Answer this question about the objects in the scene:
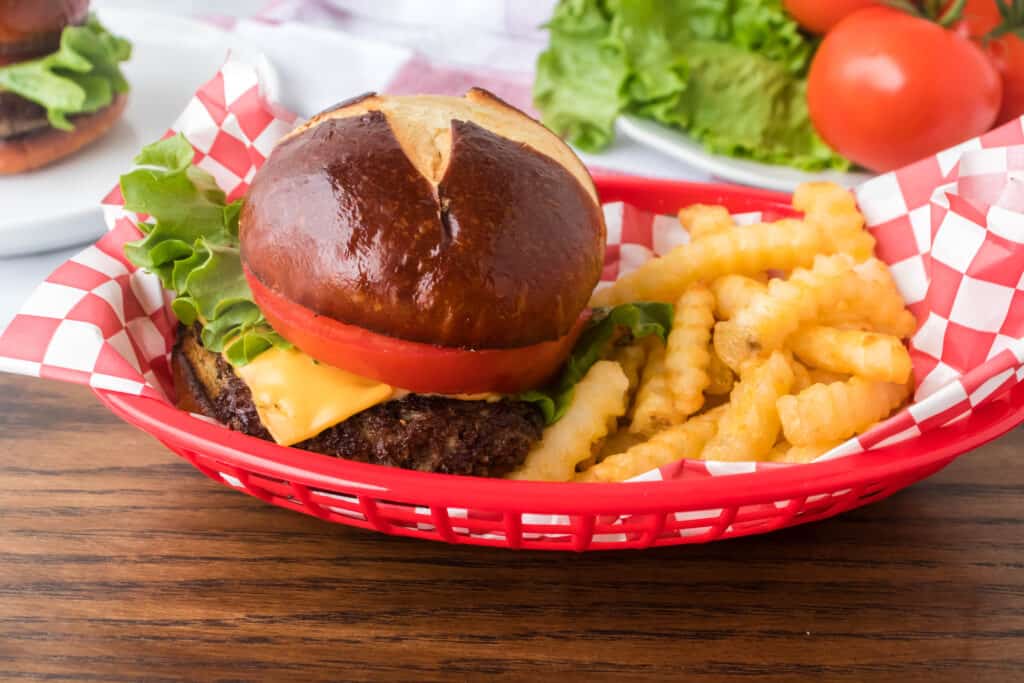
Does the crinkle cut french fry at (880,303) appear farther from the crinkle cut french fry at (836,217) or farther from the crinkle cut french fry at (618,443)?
the crinkle cut french fry at (618,443)

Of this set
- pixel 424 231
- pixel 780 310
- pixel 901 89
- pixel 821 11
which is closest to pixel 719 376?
pixel 780 310

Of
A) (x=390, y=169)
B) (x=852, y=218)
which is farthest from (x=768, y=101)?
(x=390, y=169)

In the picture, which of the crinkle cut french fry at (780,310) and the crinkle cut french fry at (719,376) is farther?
the crinkle cut french fry at (719,376)

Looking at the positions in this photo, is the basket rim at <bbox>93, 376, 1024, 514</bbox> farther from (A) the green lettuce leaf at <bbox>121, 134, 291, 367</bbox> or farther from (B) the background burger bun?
(B) the background burger bun

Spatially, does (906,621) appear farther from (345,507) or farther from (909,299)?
(345,507)

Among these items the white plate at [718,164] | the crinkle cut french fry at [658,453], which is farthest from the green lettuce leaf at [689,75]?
the crinkle cut french fry at [658,453]

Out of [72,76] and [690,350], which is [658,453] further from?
[72,76]

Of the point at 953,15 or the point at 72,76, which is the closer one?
the point at 953,15
